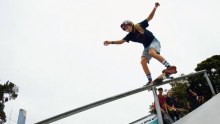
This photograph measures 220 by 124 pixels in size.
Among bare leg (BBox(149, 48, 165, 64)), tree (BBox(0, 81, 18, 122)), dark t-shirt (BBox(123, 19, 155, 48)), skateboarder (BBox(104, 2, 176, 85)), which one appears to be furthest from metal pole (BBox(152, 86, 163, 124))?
tree (BBox(0, 81, 18, 122))

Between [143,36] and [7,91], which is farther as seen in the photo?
[7,91]

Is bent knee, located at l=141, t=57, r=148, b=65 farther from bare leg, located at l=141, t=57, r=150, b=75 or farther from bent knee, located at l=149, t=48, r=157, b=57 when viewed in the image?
bent knee, located at l=149, t=48, r=157, b=57

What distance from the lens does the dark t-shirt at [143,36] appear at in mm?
5039

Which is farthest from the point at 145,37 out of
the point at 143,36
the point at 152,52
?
the point at 152,52

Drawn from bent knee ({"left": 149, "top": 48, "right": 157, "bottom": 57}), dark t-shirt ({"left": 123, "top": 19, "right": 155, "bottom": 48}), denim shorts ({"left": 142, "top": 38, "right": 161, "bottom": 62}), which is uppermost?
dark t-shirt ({"left": 123, "top": 19, "right": 155, "bottom": 48})

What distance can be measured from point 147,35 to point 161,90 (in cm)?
173

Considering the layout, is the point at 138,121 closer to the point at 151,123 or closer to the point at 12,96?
the point at 151,123

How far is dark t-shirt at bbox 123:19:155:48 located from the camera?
504 centimetres

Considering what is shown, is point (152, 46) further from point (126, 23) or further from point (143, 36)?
point (126, 23)

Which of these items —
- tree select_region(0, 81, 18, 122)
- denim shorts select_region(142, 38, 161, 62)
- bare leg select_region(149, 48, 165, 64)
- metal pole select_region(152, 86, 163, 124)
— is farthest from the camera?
tree select_region(0, 81, 18, 122)

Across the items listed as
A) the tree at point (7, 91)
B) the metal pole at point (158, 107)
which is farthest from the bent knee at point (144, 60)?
the tree at point (7, 91)

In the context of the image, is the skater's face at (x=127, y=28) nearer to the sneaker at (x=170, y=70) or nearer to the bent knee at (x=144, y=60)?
the bent knee at (x=144, y=60)

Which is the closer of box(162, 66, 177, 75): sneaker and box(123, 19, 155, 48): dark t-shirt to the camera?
box(162, 66, 177, 75): sneaker

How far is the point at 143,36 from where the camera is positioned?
5062 mm
